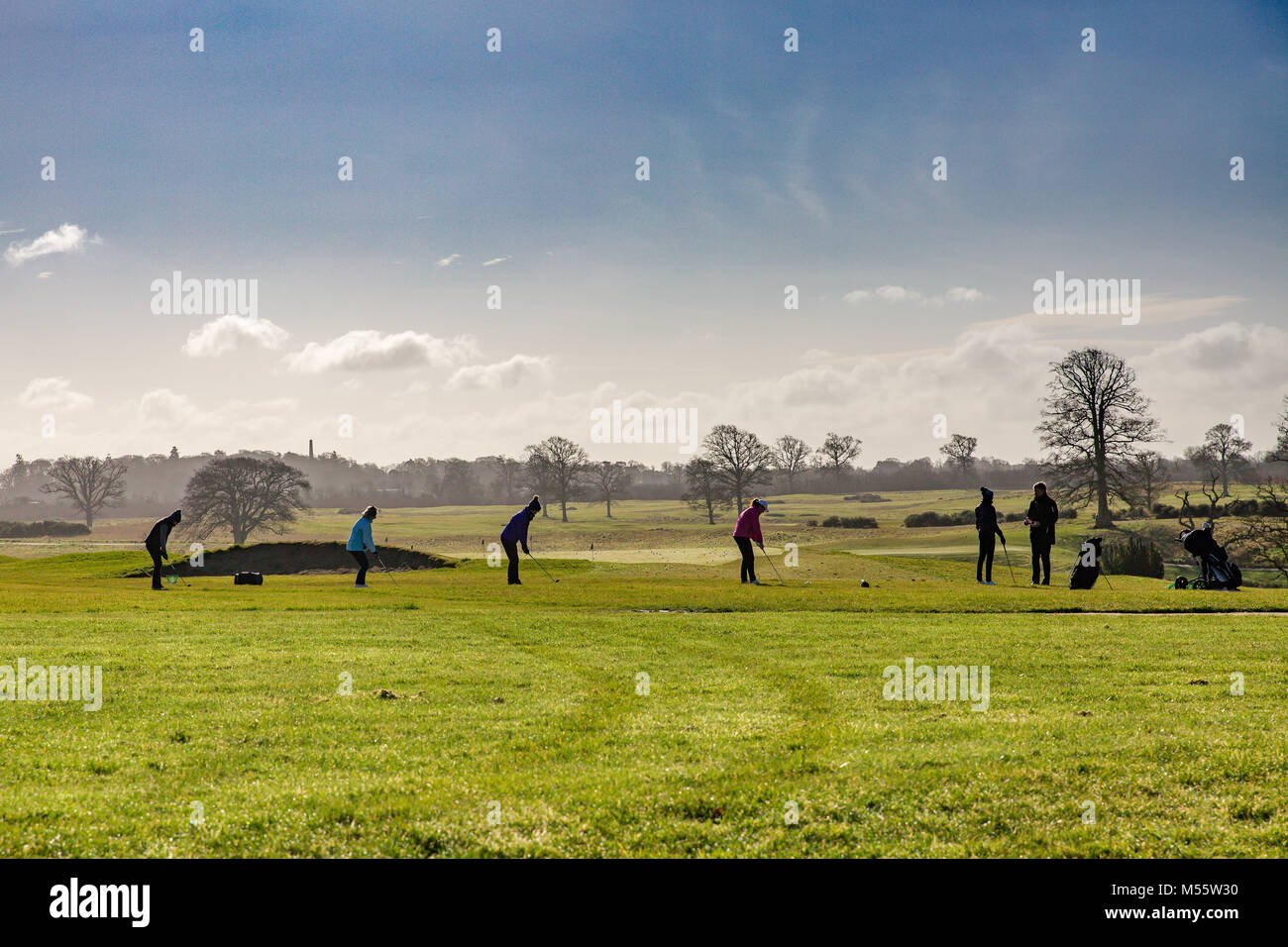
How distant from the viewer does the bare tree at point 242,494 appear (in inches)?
3974

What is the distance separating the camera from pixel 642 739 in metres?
10.1

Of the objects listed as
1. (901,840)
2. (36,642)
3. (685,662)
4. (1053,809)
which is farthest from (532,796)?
(36,642)

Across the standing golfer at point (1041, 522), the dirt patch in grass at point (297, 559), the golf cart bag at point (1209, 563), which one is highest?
the standing golfer at point (1041, 522)

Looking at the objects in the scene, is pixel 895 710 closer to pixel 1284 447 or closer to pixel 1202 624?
pixel 1202 624

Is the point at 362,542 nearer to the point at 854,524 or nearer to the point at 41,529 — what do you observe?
the point at 854,524

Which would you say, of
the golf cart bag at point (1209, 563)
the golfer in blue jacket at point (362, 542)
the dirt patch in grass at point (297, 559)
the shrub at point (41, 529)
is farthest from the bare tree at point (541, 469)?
the golf cart bag at point (1209, 563)

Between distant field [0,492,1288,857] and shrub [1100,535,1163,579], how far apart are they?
38.4 meters

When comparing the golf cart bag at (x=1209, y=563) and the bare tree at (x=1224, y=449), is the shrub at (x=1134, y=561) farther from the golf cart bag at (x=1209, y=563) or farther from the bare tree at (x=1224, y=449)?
the bare tree at (x=1224, y=449)

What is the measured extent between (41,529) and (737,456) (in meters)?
100

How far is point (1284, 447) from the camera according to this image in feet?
208

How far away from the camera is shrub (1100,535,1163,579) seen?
58.4 meters

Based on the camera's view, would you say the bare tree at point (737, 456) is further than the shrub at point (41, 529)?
No

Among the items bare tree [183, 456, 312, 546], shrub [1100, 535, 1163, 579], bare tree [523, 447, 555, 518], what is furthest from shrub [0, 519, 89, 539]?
shrub [1100, 535, 1163, 579]

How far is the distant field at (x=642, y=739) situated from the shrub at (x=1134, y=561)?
38.4 m
